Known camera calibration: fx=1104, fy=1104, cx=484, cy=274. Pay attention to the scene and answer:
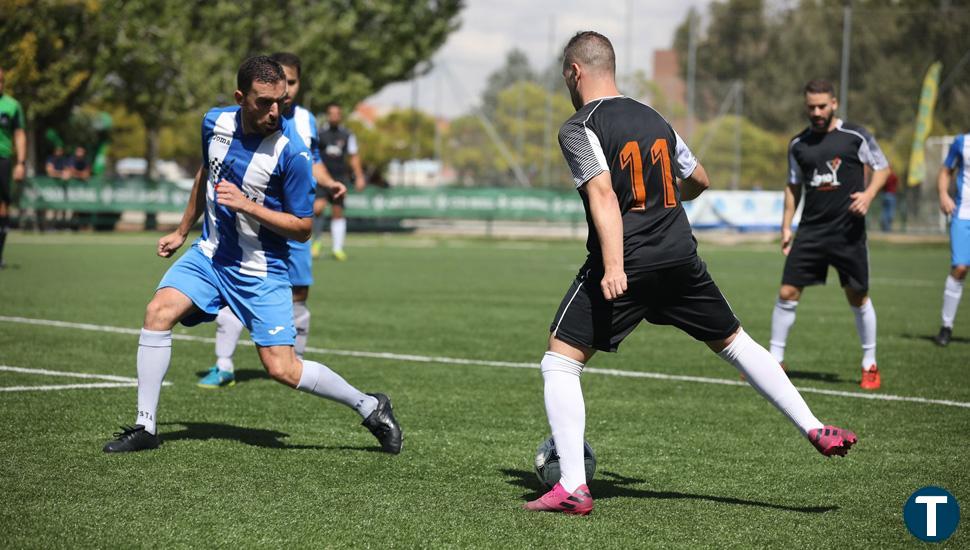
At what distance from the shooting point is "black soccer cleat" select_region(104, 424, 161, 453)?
574 cm

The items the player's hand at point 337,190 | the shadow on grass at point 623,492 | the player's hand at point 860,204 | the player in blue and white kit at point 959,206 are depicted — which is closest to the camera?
the shadow on grass at point 623,492

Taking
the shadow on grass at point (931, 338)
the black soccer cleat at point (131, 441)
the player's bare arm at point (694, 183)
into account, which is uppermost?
the player's bare arm at point (694, 183)

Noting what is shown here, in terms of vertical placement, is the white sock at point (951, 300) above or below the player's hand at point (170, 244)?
below

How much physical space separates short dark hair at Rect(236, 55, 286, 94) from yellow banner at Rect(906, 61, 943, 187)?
30.9 metres

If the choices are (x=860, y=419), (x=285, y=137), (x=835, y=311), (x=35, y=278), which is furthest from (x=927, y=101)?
(x=285, y=137)

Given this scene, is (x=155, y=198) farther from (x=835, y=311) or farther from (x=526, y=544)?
(x=526, y=544)

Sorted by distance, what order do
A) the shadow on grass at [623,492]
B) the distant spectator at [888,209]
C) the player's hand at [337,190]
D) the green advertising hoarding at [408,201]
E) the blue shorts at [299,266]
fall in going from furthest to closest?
1. the distant spectator at [888,209]
2. the green advertising hoarding at [408,201]
3. the blue shorts at [299,266]
4. the player's hand at [337,190]
5. the shadow on grass at [623,492]

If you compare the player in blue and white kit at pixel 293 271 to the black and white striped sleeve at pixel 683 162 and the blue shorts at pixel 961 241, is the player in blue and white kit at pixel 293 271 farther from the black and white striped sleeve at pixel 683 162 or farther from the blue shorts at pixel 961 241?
the blue shorts at pixel 961 241

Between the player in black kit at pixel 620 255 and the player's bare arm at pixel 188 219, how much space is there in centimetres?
226

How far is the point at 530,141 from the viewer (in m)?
42.3

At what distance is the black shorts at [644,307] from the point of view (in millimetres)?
4902

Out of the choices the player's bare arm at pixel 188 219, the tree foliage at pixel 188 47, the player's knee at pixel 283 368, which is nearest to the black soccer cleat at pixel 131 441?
the player's knee at pixel 283 368

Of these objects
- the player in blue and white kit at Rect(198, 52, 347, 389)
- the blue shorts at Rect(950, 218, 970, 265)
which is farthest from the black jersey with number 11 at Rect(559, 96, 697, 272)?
the blue shorts at Rect(950, 218, 970, 265)

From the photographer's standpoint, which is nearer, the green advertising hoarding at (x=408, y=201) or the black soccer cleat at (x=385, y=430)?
the black soccer cleat at (x=385, y=430)
